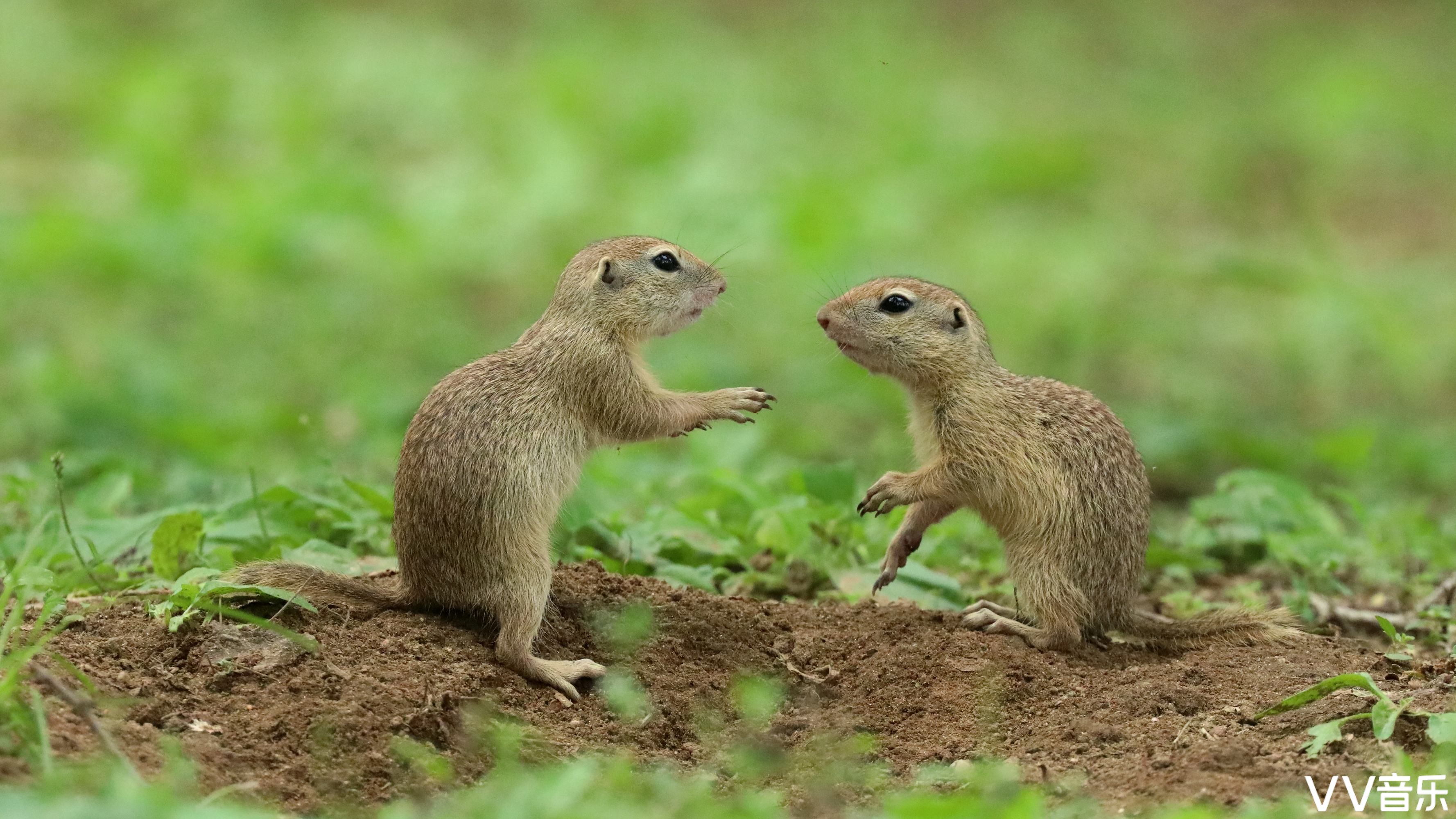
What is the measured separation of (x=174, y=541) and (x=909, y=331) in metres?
2.53

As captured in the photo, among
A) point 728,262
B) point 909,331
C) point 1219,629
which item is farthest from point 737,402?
point 728,262

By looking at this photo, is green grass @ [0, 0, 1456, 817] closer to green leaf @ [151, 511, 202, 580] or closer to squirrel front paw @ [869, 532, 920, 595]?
green leaf @ [151, 511, 202, 580]

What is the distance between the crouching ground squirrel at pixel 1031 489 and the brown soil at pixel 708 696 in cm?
14

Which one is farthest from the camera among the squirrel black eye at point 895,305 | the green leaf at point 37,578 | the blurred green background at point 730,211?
the blurred green background at point 730,211

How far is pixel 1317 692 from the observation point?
4.48 metres

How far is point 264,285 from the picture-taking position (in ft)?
36.5

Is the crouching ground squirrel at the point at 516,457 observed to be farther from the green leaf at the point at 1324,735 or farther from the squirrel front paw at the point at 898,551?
the green leaf at the point at 1324,735

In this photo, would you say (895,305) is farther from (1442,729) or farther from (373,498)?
(1442,729)

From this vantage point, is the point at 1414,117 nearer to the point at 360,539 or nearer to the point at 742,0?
the point at 742,0

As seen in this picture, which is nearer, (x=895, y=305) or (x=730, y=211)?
(x=895, y=305)

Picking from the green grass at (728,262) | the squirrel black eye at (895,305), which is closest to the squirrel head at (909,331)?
the squirrel black eye at (895,305)

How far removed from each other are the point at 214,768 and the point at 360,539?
1988mm

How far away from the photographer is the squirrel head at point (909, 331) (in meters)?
5.68

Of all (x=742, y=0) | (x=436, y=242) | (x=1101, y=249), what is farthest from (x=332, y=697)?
(x=742, y=0)
